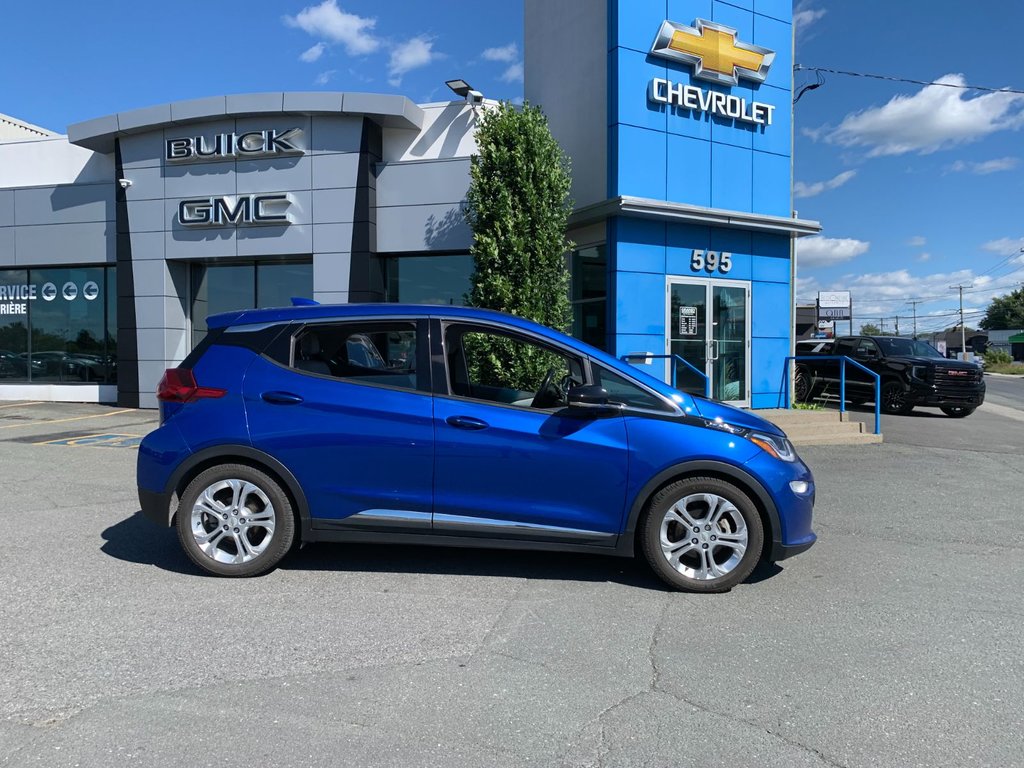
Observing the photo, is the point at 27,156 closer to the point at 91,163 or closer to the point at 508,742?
the point at 91,163

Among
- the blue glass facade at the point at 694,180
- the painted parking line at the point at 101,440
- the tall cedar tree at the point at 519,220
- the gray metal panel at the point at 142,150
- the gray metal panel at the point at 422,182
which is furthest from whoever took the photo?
the gray metal panel at the point at 142,150

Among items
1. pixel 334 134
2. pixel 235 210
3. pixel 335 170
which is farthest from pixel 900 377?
pixel 235 210

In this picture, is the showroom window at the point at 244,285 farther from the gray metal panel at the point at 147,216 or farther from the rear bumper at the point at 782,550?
the rear bumper at the point at 782,550

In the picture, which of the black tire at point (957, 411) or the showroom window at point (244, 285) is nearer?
the showroom window at point (244, 285)

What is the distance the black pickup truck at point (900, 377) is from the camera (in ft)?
52.7

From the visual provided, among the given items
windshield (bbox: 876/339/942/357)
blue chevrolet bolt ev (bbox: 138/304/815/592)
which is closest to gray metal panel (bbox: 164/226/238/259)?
blue chevrolet bolt ev (bbox: 138/304/815/592)

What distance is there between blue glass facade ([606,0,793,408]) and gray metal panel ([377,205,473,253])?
3.11 metres

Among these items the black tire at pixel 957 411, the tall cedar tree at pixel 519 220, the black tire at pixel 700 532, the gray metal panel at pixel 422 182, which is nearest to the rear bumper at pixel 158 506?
the black tire at pixel 700 532

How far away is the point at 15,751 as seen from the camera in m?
2.63

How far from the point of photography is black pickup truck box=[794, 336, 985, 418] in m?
16.1

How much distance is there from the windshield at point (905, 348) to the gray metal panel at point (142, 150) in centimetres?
1708

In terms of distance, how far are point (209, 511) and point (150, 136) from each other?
12886 mm

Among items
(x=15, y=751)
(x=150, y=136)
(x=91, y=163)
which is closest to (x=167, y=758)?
(x=15, y=751)

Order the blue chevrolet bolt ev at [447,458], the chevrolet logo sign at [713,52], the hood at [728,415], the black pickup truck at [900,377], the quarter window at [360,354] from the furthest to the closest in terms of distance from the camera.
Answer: the black pickup truck at [900,377] → the chevrolet logo sign at [713,52] → the quarter window at [360,354] → the hood at [728,415] → the blue chevrolet bolt ev at [447,458]
